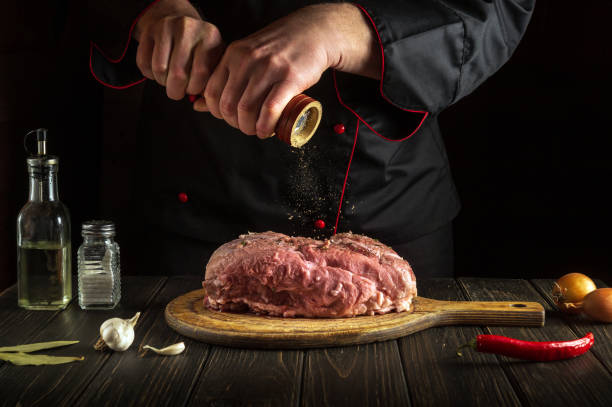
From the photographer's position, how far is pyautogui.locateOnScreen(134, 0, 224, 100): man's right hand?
1.84 metres

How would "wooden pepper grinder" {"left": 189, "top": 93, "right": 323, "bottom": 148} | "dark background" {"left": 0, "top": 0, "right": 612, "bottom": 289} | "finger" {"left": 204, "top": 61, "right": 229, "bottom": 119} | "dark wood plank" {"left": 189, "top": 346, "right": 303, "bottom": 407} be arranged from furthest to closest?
"dark background" {"left": 0, "top": 0, "right": 612, "bottom": 289} → "finger" {"left": 204, "top": 61, "right": 229, "bottom": 119} → "wooden pepper grinder" {"left": 189, "top": 93, "right": 323, "bottom": 148} → "dark wood plank" {"left": 189, "top": 346, "right": 303, "bottom": 407}

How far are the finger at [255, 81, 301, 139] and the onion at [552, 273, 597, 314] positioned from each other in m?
0.89

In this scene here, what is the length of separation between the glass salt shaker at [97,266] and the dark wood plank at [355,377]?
63cm

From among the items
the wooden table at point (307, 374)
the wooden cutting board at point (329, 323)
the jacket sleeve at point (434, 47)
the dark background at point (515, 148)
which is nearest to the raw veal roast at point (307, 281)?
the wooden cutting board at point (329, 323)

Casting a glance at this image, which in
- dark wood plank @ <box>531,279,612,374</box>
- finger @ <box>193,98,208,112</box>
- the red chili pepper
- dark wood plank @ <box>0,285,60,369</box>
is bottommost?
dark wood plank @ <box>0,285,60,369</box>

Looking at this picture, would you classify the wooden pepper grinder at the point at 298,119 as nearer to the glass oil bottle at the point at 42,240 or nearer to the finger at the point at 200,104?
the finger at the point at 200,104

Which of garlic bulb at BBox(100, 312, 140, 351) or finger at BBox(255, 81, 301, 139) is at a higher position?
finger at BBox(255, 81, 301, 139)

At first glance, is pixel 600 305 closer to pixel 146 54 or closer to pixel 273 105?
pixel 273 105

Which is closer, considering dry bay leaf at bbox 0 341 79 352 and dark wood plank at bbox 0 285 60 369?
dry bay leaf at bbox 0 341 79 352

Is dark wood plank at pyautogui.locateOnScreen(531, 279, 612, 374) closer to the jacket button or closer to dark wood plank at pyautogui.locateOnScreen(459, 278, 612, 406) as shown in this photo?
dark wood plank at pyautogui.locateOnScreen(459, 278, 612, 406)

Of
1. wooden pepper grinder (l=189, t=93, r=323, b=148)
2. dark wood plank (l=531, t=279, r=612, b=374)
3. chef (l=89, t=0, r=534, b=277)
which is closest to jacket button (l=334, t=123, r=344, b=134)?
chef (l=89, t=0, r=534, b=277)

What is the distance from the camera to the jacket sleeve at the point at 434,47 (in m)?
1.97

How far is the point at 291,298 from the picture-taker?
1805 mm

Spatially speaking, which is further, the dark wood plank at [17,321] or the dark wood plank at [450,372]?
the dark wood plank at [17,321]
